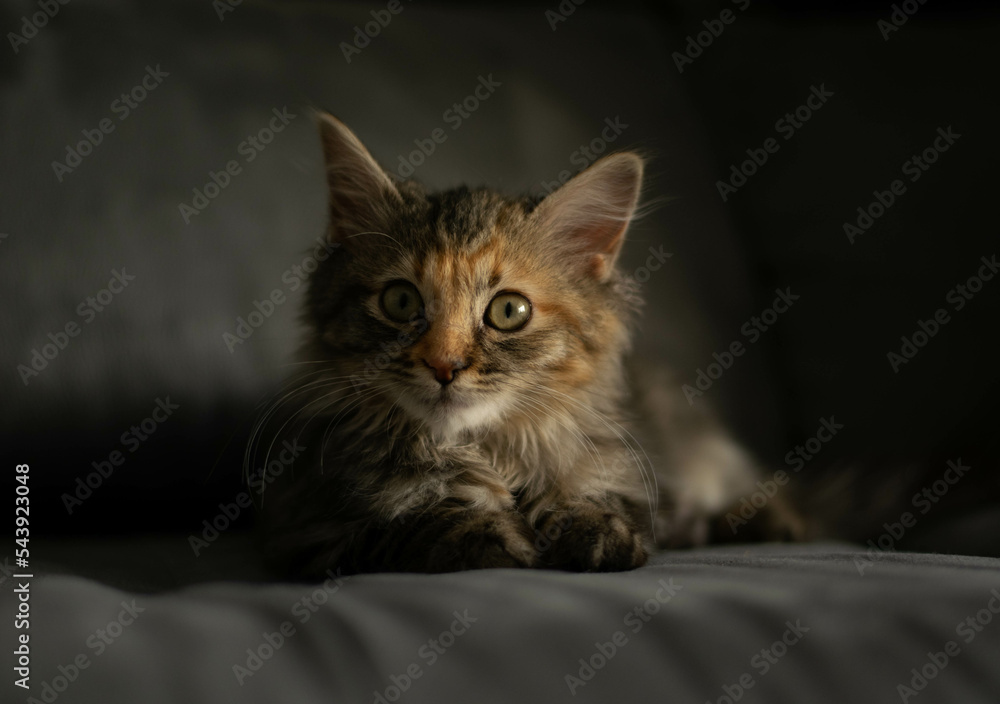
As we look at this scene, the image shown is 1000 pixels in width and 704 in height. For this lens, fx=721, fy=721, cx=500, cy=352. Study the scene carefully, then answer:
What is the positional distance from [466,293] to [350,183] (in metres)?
0.37

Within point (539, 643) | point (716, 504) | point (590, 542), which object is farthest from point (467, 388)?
point (716, 504)

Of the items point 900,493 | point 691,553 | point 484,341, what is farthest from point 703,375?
point 484,341

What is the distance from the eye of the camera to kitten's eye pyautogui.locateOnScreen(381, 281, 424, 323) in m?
1.23

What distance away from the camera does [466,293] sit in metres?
1.21

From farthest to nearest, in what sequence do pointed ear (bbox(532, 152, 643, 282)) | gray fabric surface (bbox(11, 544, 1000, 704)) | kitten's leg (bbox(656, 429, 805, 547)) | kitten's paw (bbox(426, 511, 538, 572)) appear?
kitten's leg (bbox(656, 429, 805, 547)) < pointed ear (bbox(532, 152, 643, 282)) < kitten's paw (bbox(426, 511, 538, 572)) < gray fabric surface (bbox(11, 544, 1000, 704))

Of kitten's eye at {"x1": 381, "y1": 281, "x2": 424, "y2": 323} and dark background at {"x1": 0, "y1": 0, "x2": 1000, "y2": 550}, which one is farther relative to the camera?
dark background at {"x1": 0, "y1": 0, "x2": 1000, "y2": 550}

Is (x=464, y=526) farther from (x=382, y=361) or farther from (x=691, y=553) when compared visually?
(x=691, y=553)

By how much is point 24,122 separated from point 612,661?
5.13 feet

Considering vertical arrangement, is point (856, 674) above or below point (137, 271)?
above

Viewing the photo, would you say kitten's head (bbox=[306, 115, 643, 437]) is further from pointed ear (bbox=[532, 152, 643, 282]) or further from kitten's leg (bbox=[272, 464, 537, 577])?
kitten's leg (bbox=[272, 464, 537, 577])

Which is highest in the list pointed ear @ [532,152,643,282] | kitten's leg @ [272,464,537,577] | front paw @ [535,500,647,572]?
pointed ear @ [532,152,643,282]

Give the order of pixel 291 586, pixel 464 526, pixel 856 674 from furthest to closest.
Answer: pixel 464 526 < pixel 291 586 < pixel 856 674

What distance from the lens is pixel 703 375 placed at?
1984mm

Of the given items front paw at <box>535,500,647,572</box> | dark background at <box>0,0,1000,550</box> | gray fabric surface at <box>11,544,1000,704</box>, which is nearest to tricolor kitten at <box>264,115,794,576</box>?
front paw at <box>535,500,647,572</box>
